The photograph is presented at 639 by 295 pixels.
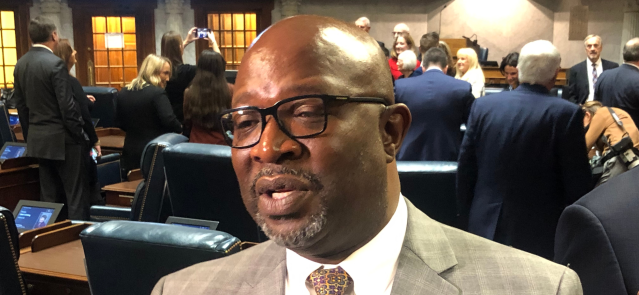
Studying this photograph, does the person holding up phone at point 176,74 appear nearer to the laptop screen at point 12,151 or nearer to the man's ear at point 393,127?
the laptop screen at point 12,151

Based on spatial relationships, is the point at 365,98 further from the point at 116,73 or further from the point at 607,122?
the point at 116,73

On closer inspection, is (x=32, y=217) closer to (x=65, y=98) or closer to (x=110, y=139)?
(x=65, y=98)

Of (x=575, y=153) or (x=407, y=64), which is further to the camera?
(x=407, y=64)

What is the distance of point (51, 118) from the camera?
4449 millimetres

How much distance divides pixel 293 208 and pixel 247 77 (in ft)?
0.69

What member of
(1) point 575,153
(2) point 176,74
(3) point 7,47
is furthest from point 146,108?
(3) point 7,47

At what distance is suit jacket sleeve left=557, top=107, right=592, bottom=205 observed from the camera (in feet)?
8.73

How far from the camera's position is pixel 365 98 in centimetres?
88

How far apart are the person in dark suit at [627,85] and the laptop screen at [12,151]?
4727mm

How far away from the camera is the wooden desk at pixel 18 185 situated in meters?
4.50

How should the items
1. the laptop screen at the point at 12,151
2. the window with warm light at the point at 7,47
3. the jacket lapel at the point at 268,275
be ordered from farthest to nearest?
the window with warm light at the point at 7,47, the laptop screen at the point at 12,151, the jacket lapel at the point at 268,275

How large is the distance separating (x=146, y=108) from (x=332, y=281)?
3982 mm

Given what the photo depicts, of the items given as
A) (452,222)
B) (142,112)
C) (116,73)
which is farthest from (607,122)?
(116,73)

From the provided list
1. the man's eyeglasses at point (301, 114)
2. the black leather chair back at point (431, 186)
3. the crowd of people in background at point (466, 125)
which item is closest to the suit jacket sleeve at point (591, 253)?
the crowd of people in background at point (466, 125)
